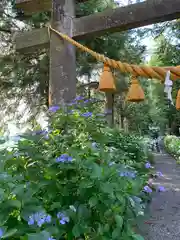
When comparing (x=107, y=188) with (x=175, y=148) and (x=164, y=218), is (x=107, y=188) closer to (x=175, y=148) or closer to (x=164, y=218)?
(x=164, y=218)

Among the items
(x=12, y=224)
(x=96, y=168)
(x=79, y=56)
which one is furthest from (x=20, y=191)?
(x=79, y=56)

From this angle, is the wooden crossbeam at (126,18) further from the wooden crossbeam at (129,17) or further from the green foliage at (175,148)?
the green foliage at (175,148)

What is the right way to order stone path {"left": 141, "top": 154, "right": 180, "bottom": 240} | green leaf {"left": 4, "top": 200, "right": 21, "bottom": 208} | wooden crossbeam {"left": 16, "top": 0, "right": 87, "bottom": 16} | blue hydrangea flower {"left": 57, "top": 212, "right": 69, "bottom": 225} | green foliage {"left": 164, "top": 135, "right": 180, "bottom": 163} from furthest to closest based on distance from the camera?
green foliage {"left": 164, "top": 135, "right": 180, "bottom": 163}
wooden crossbeam {"left": 16, "top": 0, "right": 87, "bottom": 16}
stone path {"left": 141, "top": 154, "right": 180, "bottom": 240}
blue hydrangea flower {"left": 57, "top": 212, "right": 69, "bottom": 225}
green leaf {"left": 4, "top": 200, "right": 21, "bottom": 208}

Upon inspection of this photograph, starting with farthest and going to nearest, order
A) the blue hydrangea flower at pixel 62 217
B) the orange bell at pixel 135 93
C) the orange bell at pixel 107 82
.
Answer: the orange bell at pixel 107 82, the orange bell at pixel 135 93, the blue hydrangea flower at pixel 62 217

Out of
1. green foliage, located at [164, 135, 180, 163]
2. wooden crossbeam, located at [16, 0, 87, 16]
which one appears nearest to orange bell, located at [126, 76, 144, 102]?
wooden crossbeam, located at [16, 0, 87, 16]

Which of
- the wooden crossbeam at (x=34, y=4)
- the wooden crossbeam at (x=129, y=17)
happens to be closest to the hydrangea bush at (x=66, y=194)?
the wooden crossbeam at (x=129, y=17)

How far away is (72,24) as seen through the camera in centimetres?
228

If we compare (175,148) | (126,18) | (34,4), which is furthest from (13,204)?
(175,148)

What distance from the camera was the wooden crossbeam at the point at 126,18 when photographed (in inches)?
79.8

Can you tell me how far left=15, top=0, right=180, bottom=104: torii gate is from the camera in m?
2.07

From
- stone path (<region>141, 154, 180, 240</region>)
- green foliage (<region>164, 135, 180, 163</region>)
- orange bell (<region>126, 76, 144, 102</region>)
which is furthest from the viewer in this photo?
green foliage (<region>164, 135, 180, 163</region>)

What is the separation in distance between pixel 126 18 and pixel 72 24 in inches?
17.5

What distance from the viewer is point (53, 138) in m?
1.42

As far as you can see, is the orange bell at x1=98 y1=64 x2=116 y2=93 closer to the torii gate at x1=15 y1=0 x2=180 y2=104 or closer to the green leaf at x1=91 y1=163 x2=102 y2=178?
the torii gate at x1=15 y1=0 x2=180 y2=104
